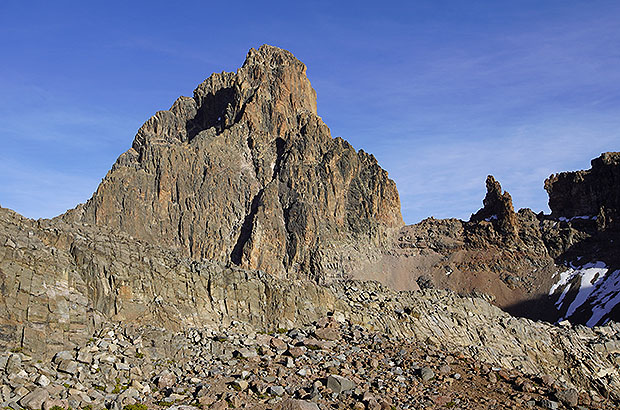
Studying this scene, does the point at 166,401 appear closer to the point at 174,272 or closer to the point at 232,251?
the point at 174,272

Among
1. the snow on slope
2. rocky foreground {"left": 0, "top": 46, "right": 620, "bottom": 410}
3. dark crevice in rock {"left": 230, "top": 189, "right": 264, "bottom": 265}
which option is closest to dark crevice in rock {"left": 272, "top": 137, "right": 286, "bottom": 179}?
dark crevice in rock {"left": 230, "top": 189, "right": 264, "bottom": 265}

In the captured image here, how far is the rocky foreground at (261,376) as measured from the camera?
21859 millimetres

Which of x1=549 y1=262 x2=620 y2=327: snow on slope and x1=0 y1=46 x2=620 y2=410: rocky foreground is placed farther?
x1=549 y1=262 x2=620 y2=327: snow on slope

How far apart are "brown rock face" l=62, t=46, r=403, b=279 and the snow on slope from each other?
6197cm

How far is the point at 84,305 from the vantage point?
2658 centimetres

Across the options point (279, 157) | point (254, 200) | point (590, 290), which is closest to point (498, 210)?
point (590, 290)

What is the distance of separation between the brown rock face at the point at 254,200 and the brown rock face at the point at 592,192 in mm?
58298

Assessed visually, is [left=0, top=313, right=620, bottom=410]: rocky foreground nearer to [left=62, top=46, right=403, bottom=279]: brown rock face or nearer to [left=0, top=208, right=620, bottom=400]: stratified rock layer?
[left=0, top=208, right=620, bottom=400]: stratified rock layer

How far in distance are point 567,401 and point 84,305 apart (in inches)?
966

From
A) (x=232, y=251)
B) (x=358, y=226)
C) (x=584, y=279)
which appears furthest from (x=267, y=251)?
(x=584, y=279)

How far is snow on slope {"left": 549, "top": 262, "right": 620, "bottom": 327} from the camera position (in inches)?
4621

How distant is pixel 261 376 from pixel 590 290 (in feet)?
440

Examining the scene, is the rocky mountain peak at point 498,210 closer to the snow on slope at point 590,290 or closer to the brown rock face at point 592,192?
the brown rock face at point 592,192

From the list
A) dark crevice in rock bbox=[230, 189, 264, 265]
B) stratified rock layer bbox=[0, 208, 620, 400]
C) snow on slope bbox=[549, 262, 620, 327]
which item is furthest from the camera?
dark crevice in rock bbox=[230, 189, 264, 265]
